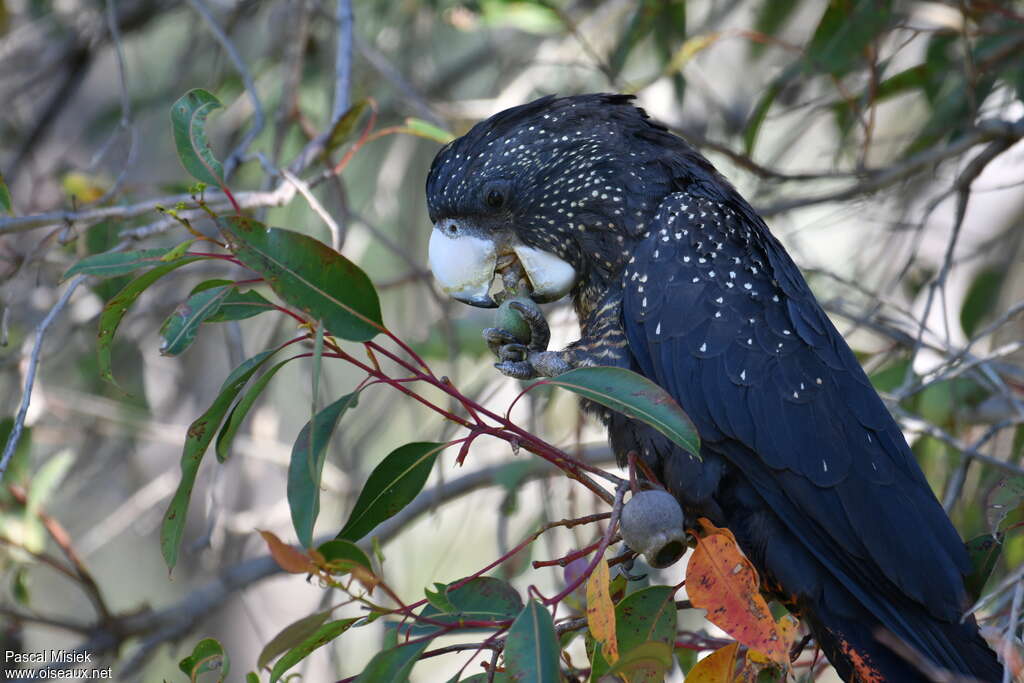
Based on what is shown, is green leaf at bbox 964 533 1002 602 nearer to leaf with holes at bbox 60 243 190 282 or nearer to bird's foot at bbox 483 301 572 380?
bird's foot at bbox 483 301 572 380

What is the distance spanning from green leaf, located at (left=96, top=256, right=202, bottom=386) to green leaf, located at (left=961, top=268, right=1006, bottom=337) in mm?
2545

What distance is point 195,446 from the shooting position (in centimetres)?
166

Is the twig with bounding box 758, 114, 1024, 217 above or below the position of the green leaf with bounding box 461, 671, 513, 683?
above

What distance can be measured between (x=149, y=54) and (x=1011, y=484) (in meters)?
5.19

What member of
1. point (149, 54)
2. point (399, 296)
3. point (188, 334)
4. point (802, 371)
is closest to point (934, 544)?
point (802, 371)

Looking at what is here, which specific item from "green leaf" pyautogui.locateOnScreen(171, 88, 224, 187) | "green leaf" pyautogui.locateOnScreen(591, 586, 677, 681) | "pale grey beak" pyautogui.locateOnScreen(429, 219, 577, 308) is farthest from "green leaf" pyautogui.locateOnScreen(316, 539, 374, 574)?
"pale grey beak" pyautogui.locateOnScreen(429, 219, 577, 308)

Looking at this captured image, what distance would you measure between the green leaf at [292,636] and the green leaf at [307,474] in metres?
0.14

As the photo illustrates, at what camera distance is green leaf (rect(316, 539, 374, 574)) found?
1405mm

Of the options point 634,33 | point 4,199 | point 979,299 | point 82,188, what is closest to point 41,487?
point 82,188

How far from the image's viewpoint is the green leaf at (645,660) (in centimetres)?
139

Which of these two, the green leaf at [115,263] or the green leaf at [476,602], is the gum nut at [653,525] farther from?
the green leaf at [115,263]

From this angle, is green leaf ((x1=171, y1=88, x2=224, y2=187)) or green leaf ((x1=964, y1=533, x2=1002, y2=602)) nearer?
green leaf ((x1=171, y1=88, x2=224, y2=187))

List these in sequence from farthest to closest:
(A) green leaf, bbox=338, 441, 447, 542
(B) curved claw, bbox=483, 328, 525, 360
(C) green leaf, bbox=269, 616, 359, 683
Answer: (B) curved claw, bbox=483, 328, 525, 360 < (A) green leaf, bbox=338, 441, 447, 542 < (C) green leaf, bbox=269, 616, 359, 683

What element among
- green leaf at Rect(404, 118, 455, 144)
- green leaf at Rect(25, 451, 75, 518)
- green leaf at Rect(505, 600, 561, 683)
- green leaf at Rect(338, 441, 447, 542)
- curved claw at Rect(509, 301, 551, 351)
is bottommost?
green leaf at Rect(505, 600, 561, 683)
